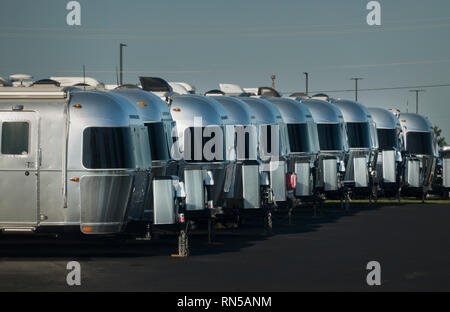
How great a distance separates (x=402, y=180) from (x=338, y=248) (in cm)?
1850

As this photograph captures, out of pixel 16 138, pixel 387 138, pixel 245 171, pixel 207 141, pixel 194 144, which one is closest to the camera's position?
pixel 16 138

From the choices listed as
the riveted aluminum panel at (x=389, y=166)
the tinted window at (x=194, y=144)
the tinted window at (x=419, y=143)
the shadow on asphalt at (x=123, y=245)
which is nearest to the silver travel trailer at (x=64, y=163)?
the shadow on asphalt at (x=123, y=245)

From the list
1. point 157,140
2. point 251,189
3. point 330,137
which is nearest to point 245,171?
point 251,189

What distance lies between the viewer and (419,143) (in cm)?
4278

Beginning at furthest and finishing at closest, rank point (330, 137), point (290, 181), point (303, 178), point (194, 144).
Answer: point (330, 137)
point (303, 178)
point (290, 181)
point (194, 144)

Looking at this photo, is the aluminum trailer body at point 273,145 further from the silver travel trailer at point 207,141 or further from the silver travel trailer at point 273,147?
the silver travel trailer at point 207,141

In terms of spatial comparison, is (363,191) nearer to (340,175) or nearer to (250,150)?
(340,175)

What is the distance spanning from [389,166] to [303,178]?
8622 mm

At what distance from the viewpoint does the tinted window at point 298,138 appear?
31.1 metres

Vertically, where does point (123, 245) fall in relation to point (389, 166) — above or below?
below

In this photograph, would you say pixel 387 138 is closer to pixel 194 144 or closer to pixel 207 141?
pixel 207 141

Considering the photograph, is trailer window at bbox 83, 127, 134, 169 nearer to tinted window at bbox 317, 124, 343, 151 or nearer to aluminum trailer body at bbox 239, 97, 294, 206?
aluminum trailer body at bbox 239, 97, 294, 206

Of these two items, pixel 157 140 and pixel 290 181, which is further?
pixel 290 181
